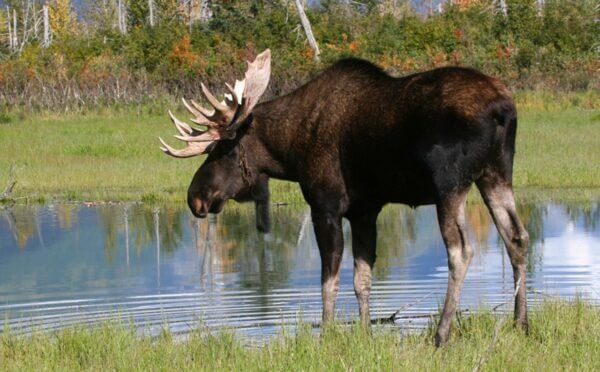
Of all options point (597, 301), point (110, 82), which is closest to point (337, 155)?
point (597, 301)

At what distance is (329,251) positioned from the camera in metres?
8.95

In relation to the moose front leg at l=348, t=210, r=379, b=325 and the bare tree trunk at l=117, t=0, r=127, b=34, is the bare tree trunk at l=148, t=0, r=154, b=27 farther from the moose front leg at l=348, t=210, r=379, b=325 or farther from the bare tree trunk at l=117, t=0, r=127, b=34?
the moose front leg at l=348, t=210, r=379, b=325

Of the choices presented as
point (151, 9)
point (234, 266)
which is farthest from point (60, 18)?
point (234, 266)

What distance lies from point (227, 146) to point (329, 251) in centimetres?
126

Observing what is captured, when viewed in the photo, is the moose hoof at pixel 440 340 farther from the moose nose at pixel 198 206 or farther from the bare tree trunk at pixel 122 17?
the bare tree trunk at pixel 122 17

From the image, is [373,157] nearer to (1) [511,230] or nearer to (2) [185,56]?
(1) [511,230]

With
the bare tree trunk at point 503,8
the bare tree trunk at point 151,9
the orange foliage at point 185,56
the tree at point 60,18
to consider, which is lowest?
the orange foliage at point 185,56

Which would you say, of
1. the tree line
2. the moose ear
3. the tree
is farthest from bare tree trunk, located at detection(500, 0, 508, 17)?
the tree

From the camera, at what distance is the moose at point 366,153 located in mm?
7945

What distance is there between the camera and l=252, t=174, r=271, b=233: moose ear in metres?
9.70

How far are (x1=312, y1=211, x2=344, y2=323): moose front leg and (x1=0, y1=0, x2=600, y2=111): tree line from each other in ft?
93.2

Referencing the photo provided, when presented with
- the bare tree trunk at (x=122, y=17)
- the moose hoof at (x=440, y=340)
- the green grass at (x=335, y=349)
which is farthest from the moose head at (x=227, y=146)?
the bare tree trunk at (x=122, y=17)

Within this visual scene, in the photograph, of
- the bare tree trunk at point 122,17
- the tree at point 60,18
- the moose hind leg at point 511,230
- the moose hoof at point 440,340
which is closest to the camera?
the moose hoof at point 440,340

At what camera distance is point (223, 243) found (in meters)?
14.8
